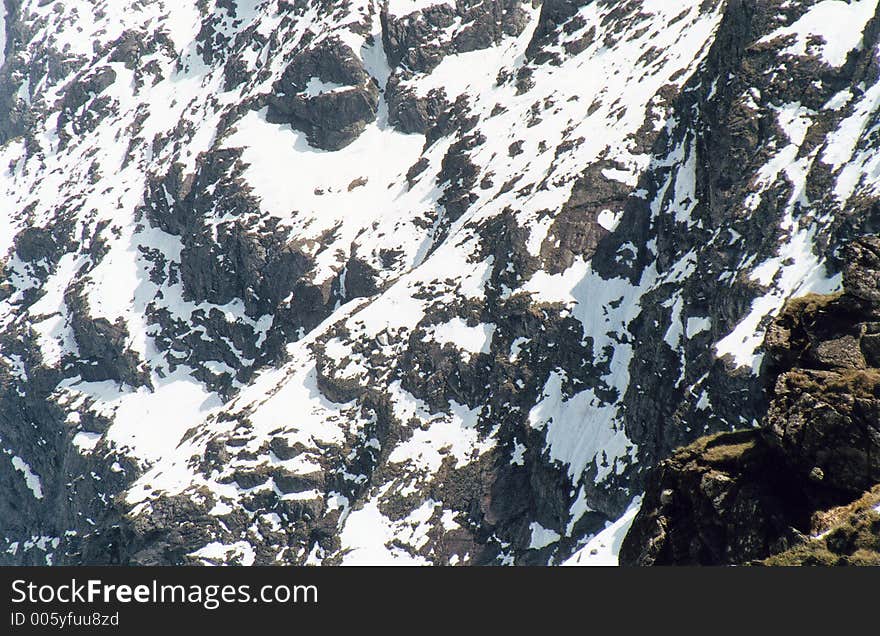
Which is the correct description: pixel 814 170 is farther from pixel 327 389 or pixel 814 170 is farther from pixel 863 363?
pixel 863 363

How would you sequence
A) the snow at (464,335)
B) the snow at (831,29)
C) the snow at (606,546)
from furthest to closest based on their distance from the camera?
the snow at (464,335) → the snow at (831,29) → the snow at (606,546)

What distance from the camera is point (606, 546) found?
134 meters

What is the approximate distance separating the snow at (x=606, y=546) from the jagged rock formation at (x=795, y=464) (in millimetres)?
93556

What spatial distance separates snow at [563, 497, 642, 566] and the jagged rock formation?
93556 mm

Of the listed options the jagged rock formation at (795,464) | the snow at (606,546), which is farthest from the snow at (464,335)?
the jagged rock formation at (795,464)

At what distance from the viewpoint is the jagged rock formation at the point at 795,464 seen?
104 ft

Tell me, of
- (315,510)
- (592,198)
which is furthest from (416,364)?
(592,198)

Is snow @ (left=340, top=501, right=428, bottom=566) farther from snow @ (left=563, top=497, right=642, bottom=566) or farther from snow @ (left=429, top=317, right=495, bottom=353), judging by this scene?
snow @ (left=429, top=317, right=495, bottom=353)

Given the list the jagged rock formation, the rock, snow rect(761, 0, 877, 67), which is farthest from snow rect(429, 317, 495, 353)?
the rock

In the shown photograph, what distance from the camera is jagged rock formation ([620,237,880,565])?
3158 cm

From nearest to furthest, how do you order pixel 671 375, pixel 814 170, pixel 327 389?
pixel 814 170, pixel 671 375, pixel 327 389

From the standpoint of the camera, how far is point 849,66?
144875 millimetres

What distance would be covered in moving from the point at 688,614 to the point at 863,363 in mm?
12917

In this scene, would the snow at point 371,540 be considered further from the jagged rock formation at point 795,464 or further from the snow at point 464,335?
the jagged rock formation at point 795,464
